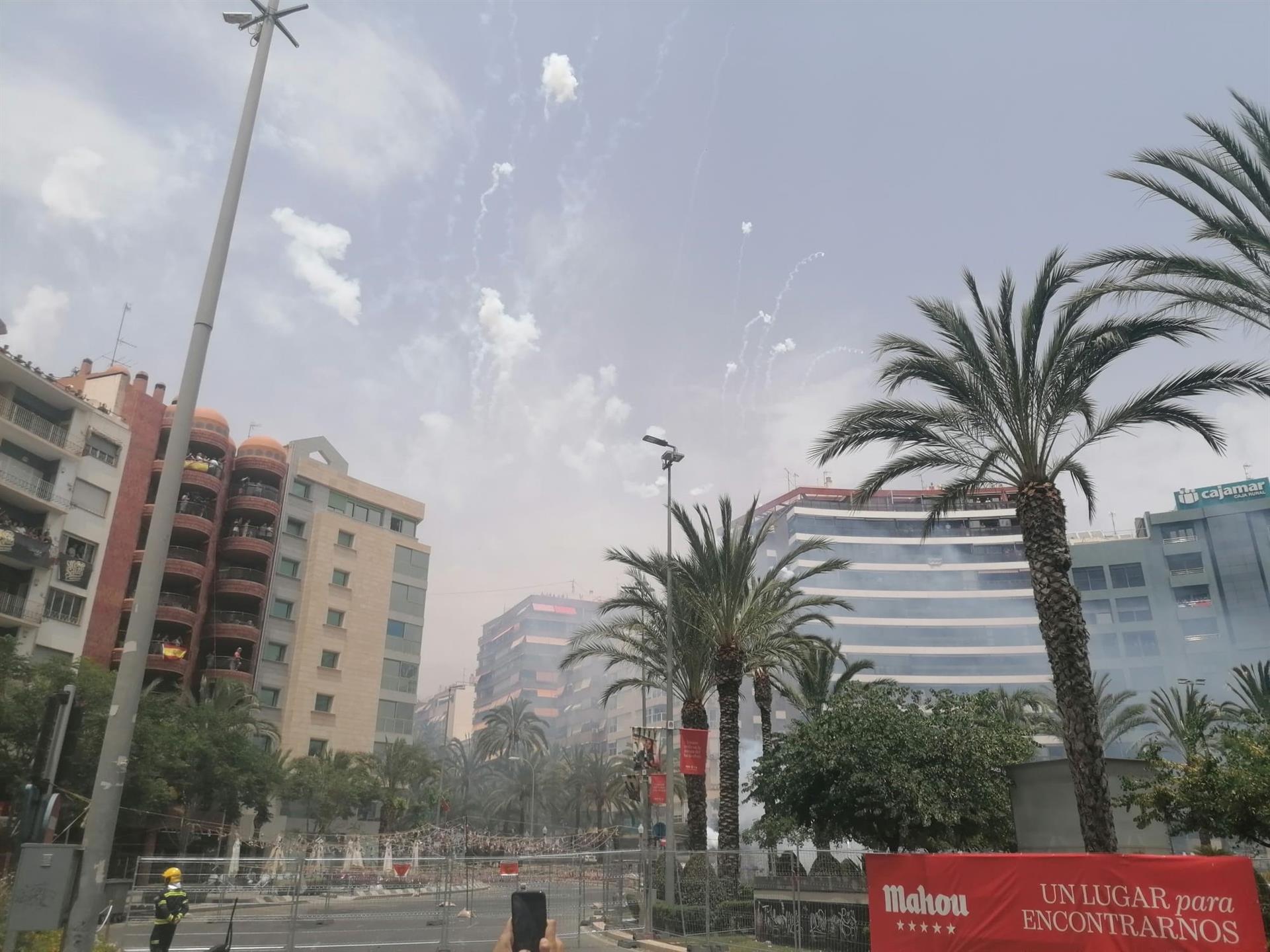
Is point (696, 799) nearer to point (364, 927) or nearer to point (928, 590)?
point (364, 927)

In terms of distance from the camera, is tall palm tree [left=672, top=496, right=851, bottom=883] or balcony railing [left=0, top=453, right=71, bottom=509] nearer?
tall palm tree [left=672, top=496, right=851, bottom=883]

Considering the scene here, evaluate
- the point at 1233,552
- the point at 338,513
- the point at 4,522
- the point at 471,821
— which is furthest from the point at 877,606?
the point at 4,522

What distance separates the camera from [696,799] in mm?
27281

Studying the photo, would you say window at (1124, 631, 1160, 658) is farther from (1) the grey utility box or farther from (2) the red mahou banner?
(1) the grey utility box

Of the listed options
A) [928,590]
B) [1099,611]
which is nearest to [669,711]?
[1099,611]

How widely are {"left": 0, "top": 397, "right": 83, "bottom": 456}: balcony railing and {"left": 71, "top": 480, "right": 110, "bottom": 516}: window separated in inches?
69.8

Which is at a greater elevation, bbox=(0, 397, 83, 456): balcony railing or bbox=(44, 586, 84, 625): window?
bbox=(0, 397, 83, 456): balcony railing

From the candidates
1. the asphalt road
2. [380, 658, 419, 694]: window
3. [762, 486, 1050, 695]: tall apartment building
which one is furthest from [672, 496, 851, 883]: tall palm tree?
[762, 486, 1050, 695]: tall apartment building

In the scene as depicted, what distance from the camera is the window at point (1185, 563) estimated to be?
8394 cm

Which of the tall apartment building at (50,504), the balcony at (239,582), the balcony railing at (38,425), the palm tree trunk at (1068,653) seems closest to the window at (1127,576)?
the balcony at (239,582)

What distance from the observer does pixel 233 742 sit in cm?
3978

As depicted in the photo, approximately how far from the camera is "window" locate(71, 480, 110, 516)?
139ft

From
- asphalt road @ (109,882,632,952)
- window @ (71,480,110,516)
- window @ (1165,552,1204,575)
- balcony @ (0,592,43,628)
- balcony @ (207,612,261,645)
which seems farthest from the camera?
window @ (1165,552,1204,575)

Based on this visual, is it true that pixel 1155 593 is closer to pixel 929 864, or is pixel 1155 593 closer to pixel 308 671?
pixel 308 671
